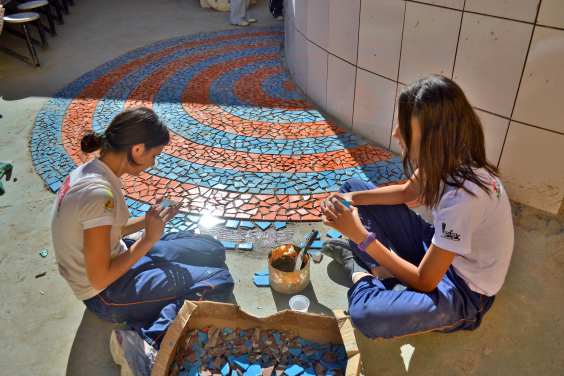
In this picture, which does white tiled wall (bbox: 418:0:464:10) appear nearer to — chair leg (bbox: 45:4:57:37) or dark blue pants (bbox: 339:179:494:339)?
dark blue pants (bbox: 339:179:494:339)

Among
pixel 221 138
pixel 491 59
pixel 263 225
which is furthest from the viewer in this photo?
pixel 221 138

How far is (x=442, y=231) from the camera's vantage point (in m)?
1.72

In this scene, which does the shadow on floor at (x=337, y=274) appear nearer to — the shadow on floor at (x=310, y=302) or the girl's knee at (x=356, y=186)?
the shadow on floor at (x=310, y=302)

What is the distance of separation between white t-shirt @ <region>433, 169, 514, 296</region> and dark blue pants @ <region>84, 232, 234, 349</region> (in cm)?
119

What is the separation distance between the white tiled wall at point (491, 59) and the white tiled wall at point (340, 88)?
1132 mm

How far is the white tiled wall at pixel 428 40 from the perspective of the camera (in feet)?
9.62

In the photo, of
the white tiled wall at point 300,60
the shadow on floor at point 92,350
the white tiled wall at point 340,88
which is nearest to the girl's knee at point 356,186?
the shadow on floor at point 92,350

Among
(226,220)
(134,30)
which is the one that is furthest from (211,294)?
(134,30)

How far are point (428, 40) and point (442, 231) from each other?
1914 millimetres

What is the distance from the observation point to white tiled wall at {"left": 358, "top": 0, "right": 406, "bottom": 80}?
3292 mm

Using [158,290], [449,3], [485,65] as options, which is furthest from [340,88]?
[158,290]

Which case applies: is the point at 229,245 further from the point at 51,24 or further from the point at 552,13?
the point at 51,24

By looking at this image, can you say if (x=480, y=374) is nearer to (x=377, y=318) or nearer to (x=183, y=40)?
(x=377, y=318)

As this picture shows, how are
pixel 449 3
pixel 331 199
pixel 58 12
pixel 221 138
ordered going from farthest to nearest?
pixel 58 12 → pixel 221 138 → pixel 449 3 → pixel 331 199
